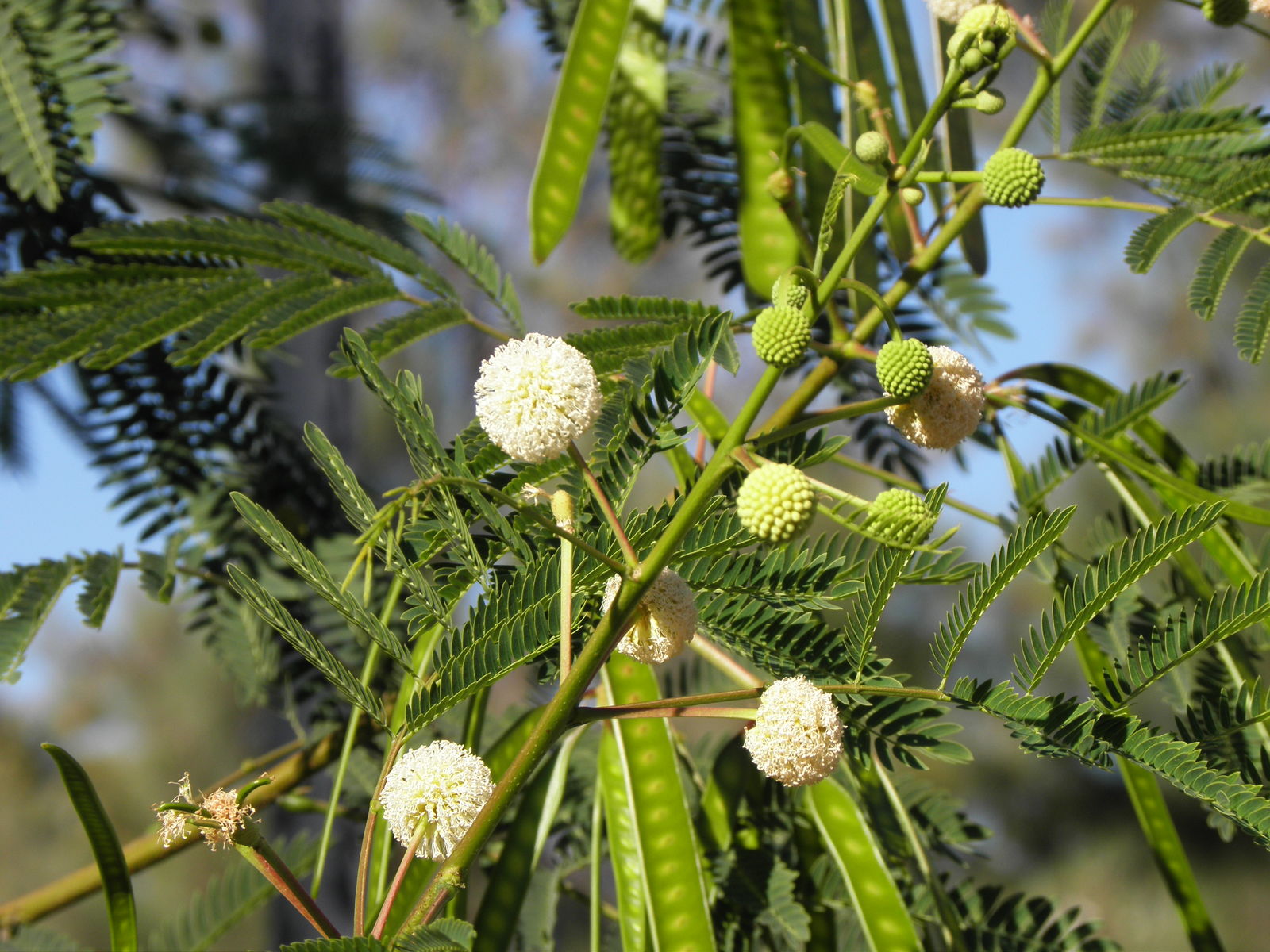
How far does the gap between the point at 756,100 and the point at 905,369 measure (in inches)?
27.9

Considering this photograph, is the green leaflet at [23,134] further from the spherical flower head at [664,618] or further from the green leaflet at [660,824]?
the spherical flower head at [664,618]

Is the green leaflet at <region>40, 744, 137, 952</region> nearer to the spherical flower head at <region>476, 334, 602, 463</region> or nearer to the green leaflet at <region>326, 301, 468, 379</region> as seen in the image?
the spherical flower head at <region>476, 334, 602, 463</region>

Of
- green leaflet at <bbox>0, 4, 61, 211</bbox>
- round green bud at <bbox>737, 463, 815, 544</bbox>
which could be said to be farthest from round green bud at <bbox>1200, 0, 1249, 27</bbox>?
green leaflet at <bbox>0, 4, 61, 211</bbox>

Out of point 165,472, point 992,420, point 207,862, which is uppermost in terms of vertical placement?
→ point 207,862

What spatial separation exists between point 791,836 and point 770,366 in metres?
0.73

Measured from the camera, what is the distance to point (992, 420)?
1114mm

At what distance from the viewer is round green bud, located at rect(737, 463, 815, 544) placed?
20.9 inches

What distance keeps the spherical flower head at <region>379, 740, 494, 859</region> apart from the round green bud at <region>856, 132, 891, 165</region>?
1.62ft

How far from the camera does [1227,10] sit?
94cm

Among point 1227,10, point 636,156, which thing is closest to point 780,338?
point 1227,10

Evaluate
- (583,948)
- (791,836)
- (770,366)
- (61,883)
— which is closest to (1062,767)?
(583,948)

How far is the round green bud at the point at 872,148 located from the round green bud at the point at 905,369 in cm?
17

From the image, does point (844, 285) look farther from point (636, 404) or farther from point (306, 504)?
point (306, 504)

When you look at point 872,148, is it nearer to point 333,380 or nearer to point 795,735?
point 795,735
